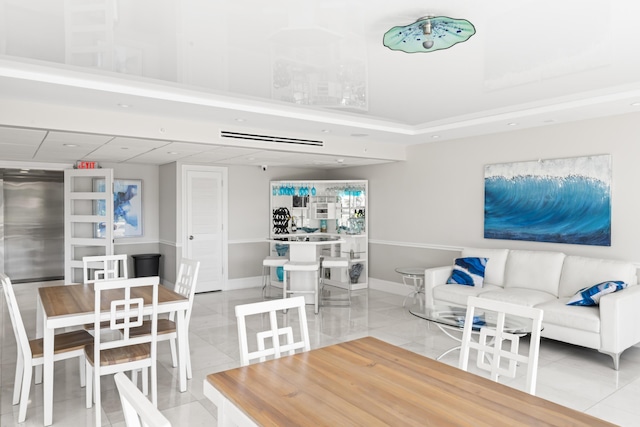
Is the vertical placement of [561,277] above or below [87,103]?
below

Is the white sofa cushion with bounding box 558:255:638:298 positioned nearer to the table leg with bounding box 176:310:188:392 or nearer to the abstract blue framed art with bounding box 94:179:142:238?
the table leg with bounding box 176:310:188:392

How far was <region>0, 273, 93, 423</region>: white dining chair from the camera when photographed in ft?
9.53

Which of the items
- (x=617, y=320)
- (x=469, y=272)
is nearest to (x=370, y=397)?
(x=617, y=320)

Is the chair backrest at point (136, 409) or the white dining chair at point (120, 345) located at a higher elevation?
the chair backrest at point (136, 409)

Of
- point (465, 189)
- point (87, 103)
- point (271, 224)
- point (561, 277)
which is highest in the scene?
point (87, 103)

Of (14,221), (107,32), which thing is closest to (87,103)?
(107,32)

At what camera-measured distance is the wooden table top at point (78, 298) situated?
9.96ft

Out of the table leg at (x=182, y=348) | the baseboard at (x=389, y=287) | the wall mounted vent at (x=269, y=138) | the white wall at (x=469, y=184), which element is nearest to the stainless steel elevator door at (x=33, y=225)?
the wall mounted vent at (x=269, y=138)

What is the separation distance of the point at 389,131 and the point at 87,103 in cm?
371

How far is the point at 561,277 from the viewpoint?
4.87m

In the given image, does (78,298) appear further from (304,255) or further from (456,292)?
(456,292)

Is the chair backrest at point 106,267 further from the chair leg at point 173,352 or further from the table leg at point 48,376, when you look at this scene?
the table leg at point 48,376

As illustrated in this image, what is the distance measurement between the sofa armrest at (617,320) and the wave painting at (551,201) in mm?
948

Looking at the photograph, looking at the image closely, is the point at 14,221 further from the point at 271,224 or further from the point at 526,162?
the point at 526,162
